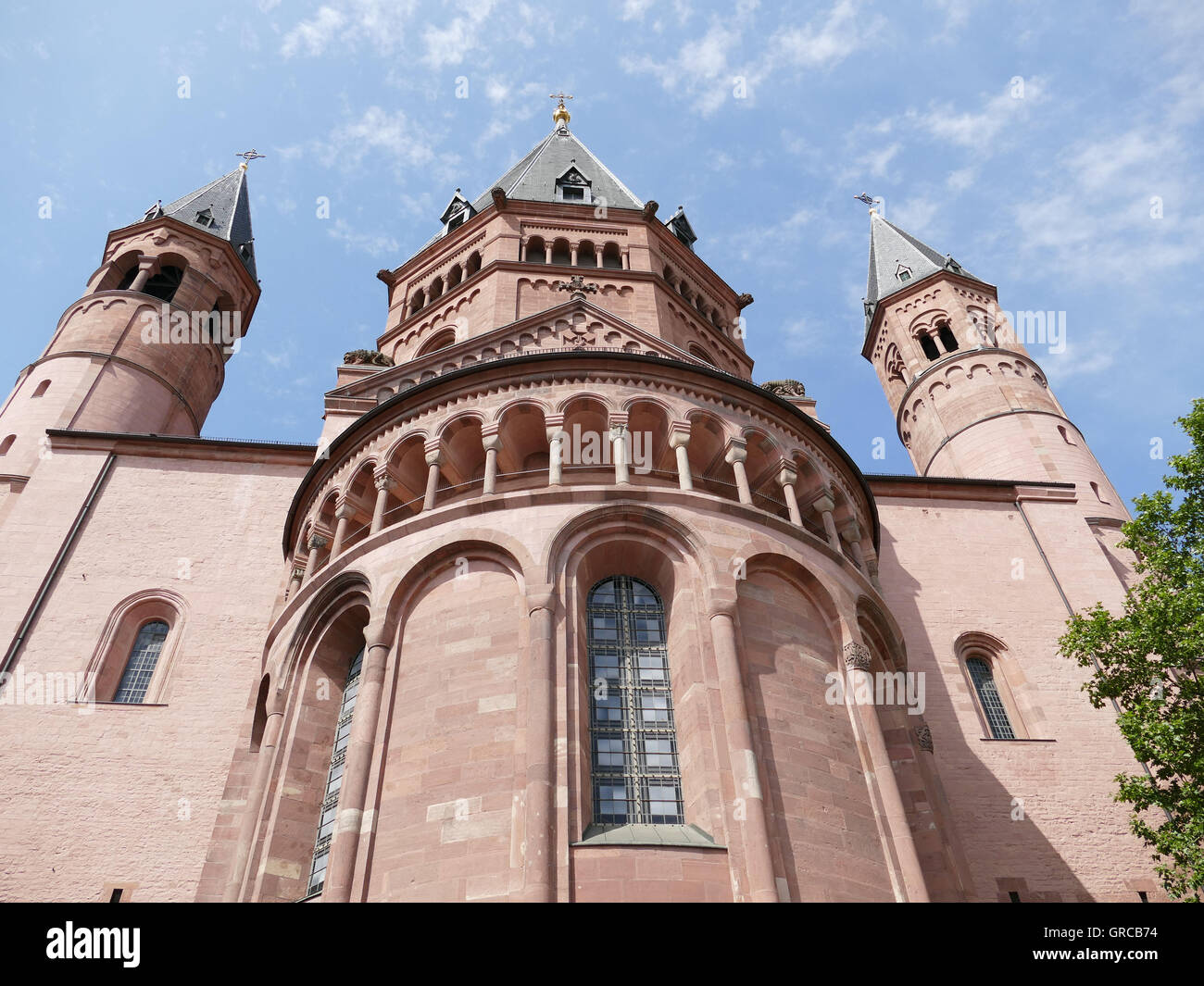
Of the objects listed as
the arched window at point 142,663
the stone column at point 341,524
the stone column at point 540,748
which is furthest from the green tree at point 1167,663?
the arched window at point 142,663

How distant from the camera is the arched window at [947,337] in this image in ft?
125

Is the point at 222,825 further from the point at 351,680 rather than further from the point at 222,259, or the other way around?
the point at 222,259

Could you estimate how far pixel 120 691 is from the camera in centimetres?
2023

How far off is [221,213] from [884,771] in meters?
35.7

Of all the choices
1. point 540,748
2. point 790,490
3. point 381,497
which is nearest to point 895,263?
point 790,490

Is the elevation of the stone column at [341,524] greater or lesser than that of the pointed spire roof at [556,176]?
lesser

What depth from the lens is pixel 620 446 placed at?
55.8ft

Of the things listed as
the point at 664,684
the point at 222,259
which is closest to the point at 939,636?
the point at 664,684

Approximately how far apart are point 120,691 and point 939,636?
1918 cm

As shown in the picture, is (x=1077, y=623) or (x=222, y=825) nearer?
(x=222, y=825)

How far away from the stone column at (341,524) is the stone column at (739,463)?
7.57m

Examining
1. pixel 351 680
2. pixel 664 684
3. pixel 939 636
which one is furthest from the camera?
pixel 939 636

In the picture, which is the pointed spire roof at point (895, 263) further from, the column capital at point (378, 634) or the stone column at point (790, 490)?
the column capital at point (378, 634)
